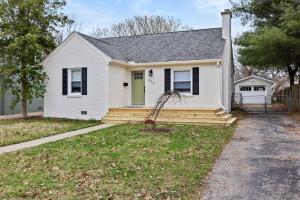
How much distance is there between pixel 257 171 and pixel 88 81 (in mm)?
11397

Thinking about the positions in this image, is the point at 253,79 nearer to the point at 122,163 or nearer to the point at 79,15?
the point at 79,15

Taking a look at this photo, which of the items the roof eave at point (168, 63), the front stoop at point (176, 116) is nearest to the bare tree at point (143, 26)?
the roof eave at point (168, 63)

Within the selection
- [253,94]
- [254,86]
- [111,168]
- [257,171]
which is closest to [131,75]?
[111,168]

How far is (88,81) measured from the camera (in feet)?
54.5

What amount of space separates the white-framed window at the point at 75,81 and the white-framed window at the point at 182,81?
4.67m

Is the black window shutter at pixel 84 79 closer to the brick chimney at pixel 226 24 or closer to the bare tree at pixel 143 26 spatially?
the brick chimney at pixel 226 24

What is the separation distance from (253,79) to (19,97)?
2818 centimetres

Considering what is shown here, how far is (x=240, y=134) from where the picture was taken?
38.1 feet

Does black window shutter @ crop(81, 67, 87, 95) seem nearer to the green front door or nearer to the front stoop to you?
the front stoop

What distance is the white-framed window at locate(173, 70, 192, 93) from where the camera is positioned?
1710cm

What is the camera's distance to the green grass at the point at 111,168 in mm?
5191

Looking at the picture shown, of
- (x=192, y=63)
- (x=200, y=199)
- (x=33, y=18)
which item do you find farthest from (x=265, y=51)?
(x=200, y=199)

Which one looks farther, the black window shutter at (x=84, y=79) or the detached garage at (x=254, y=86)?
the detached garage at (x=254, y=86)

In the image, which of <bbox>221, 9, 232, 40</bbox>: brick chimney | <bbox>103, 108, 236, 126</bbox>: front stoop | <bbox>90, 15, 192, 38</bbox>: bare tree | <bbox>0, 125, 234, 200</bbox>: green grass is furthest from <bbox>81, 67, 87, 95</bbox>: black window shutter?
<bbox>90, 15, 192, 38</bbox>: bare tree
